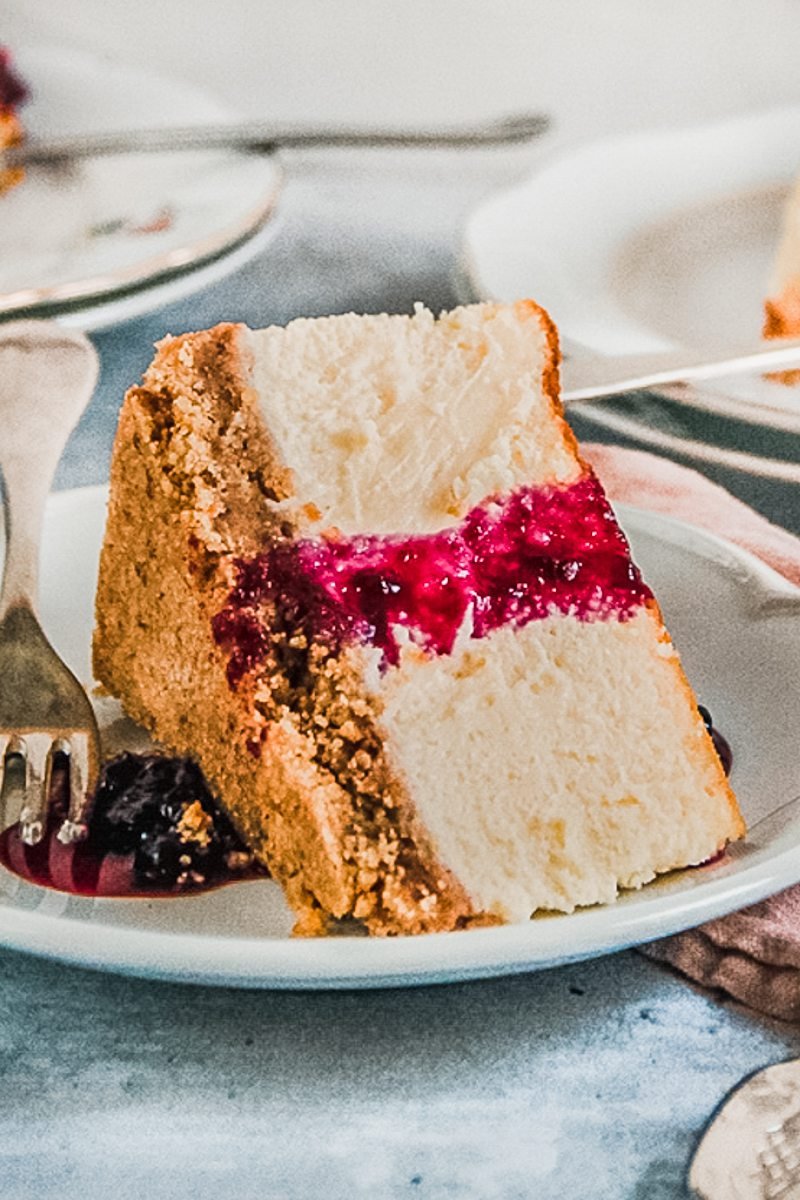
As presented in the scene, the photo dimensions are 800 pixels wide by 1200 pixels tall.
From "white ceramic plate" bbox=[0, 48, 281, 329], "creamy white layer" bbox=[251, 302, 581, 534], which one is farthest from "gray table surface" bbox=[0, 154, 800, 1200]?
"white ceramic plate" bbox=[0, 48, 281, 329]

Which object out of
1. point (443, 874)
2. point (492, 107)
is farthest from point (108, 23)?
point (443, 874)

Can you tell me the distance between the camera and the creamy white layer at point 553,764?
0.95 m

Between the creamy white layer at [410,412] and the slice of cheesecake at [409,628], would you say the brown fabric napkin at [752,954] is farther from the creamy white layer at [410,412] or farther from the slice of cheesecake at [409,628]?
the creamy white layer at [410,412]

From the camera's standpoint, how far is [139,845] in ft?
3.24

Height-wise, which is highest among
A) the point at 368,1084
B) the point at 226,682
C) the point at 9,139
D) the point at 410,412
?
the point at 410,412

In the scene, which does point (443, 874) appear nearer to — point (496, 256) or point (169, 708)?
point (169, 708)

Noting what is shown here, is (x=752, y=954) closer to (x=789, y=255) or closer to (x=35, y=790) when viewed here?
(x=35, y=790)

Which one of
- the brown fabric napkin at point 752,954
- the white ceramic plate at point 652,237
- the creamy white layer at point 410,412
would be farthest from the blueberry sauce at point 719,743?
the white ceramic plate at point 652,237

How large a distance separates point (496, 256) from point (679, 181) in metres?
0.50

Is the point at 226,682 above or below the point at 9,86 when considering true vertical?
above

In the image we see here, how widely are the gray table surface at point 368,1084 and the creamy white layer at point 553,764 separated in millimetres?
67

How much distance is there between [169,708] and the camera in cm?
111

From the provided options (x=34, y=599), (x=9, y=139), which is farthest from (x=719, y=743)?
(x=9, y=139)

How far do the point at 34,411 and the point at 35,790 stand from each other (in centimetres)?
40
